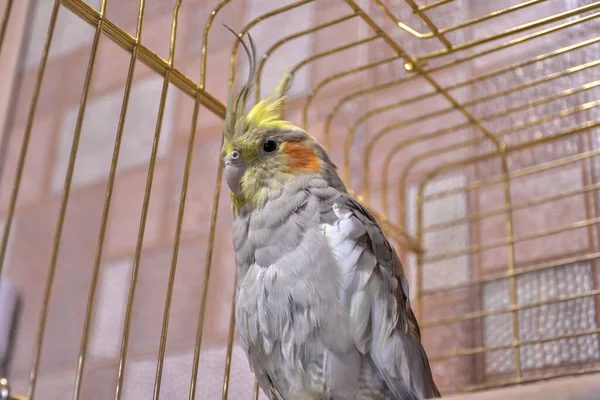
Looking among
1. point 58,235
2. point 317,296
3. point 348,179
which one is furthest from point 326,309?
point 348,179

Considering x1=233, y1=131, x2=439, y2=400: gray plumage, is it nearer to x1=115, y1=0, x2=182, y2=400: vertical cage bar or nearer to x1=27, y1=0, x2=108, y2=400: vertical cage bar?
x1=115, y1=0, x2=182, y2=400: vertical cage bar

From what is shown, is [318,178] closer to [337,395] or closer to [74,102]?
[337,395]

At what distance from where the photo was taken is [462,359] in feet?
4.81

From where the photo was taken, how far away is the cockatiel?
951mm

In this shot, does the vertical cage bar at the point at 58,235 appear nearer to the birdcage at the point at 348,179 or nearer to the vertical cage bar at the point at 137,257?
the birdcage at the point at 348,179

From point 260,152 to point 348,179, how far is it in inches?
16.4

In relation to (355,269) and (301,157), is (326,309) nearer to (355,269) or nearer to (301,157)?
(355,269)

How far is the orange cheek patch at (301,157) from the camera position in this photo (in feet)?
3.67

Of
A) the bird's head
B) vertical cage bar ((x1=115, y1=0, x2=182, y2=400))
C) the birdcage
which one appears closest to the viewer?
vertical cage bar ((x1=115, y1=0, x2=182, y2=400))

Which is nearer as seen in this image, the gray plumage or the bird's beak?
the gray plumage

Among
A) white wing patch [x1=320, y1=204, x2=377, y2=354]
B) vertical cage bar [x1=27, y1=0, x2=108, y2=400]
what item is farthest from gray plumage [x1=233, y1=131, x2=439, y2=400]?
vertical cage bar [x1=27, y1=0, x2=108, y2=400]

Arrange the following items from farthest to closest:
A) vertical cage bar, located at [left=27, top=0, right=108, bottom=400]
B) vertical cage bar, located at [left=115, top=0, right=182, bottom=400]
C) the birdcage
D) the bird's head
→ the birdcage
the bird's head
vertical cage bar, located at [left=115, top=0, right=182, bottom=400]
vertical cage bar, located at [left=27, top=0, right=108, bottom=400]

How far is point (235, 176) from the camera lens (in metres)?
1.10

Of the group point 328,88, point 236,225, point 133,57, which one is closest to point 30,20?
point 328,88
